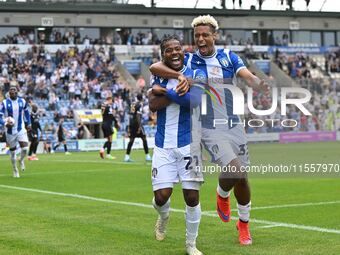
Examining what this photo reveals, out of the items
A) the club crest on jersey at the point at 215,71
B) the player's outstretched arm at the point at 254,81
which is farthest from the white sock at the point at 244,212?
the club crest on jersey at the point at 215,71

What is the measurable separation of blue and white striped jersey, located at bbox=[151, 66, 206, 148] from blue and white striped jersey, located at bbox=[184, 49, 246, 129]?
0.34 metres

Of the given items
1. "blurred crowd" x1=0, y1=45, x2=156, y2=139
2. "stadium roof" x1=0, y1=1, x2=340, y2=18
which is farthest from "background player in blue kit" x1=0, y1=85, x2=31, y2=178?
"stadium roof" x1=0, y1=1, x2=340, y2=18

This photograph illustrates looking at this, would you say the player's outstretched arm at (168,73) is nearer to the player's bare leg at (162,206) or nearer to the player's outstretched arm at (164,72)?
the player's outstretched arm at (164,72)

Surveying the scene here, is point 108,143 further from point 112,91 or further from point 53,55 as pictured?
point 53,55

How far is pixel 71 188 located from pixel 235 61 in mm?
8004

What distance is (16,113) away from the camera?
18844 millimetres

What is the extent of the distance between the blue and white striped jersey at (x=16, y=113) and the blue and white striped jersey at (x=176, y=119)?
11736 mm

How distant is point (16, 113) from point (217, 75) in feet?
38.5

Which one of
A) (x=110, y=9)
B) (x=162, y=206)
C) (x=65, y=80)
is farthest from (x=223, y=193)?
(x=110, y=9)

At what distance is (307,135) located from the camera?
36938mm

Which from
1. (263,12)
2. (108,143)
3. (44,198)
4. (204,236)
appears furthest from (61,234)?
(263,12)

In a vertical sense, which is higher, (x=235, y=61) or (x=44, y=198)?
(x=235, y=61)

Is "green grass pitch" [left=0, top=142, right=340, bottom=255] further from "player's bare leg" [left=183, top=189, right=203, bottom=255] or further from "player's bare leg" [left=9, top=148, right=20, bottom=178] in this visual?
"player's bare leg" [left=9, top=148, right=20, bottom=178]

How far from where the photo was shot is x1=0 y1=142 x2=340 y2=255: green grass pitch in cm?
796
